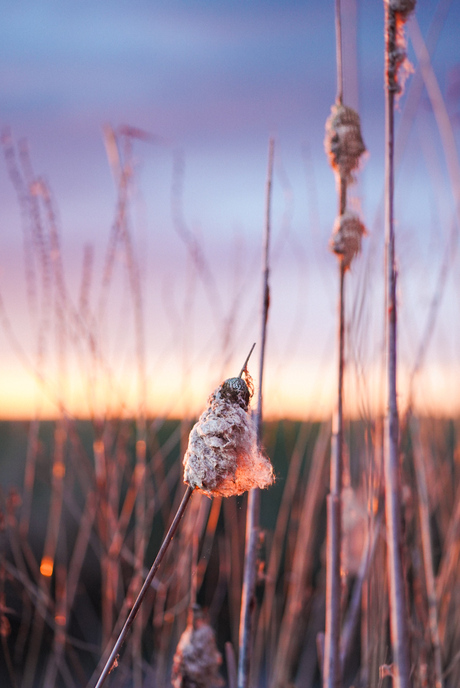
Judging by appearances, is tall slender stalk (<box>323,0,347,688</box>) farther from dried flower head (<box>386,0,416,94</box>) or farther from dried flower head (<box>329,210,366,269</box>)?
dried flower head (<box>386,0,416,94</box>)

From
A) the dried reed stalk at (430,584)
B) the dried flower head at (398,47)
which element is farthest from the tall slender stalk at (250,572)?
the dried reed stalk at (430,584)

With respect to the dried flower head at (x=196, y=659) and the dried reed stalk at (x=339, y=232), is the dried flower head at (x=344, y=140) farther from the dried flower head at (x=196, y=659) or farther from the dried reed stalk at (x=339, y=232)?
the dried flower head at (x=196, y=659)

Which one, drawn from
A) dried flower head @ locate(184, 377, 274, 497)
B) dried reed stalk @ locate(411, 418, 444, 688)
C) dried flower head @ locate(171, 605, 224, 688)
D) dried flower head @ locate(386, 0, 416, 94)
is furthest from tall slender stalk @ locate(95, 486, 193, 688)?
dried reed stalk @ locate(411, 418, 444, 688)

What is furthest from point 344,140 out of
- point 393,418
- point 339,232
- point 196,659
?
point 196,659

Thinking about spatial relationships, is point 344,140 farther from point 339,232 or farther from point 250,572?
point 250,572

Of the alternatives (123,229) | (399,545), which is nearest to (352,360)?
(399,545)

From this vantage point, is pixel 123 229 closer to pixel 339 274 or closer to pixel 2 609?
pixel 339 274

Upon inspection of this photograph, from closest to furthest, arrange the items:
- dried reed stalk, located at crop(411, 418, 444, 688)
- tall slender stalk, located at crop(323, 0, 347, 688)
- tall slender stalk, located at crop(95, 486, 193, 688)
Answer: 1. tall slender stalk, located at crop(95, 486, 193, 688)
2. tall slender stalk, located at crop(323, 0, 347, 688)
3. dried reed stalk, located at crop(411, 418, 444, 688)
